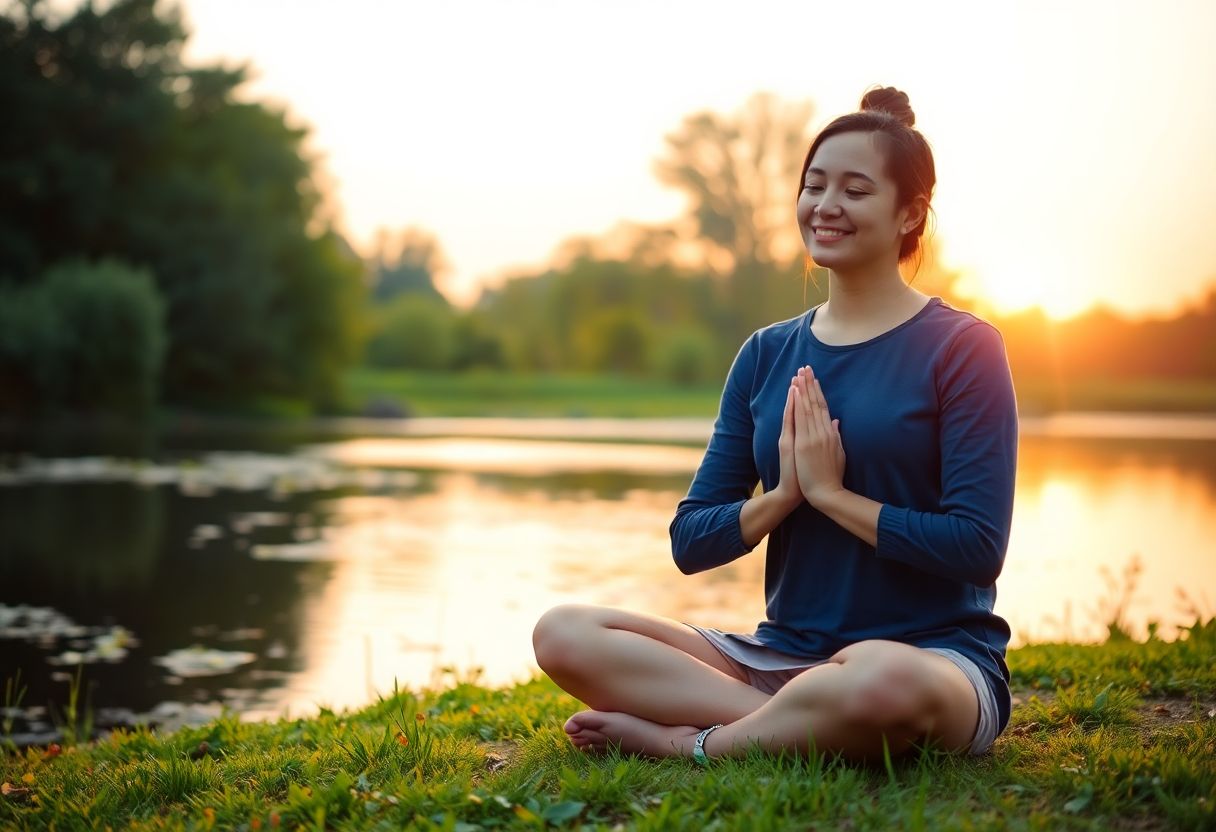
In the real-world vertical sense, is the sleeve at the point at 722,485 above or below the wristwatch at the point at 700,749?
above

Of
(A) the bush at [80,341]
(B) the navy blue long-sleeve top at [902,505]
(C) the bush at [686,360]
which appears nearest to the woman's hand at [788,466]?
(B) the navy blue long-sleeve top at [902,505]

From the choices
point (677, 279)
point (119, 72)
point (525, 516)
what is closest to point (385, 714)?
point (525, 516)

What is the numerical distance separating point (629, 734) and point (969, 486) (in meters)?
1.05

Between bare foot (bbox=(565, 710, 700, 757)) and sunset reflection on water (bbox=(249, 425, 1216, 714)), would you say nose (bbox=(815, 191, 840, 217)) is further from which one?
sunset reflection on water (bbox=(249, 425, 1216, 714))

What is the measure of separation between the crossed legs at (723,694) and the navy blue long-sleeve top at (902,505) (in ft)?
0.59

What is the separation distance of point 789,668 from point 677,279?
49.9 meters

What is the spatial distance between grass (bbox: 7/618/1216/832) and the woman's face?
1.22 meters

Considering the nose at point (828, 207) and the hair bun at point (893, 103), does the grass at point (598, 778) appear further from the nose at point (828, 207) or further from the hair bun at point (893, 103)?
the hair bun at point (893, 103)

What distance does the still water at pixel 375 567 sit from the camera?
5.88 meters

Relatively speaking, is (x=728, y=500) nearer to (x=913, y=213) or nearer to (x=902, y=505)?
(x=902, y=505)

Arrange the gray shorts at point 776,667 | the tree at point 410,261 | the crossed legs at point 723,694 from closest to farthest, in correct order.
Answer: the crossed legs at point 723,694 → the gray shorts at point 776,667 → the tree at point 410,261

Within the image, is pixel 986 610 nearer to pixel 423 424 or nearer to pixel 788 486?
pixel 788 486

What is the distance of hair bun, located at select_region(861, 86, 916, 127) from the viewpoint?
3029 mm

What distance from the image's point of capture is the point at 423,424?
100ft
